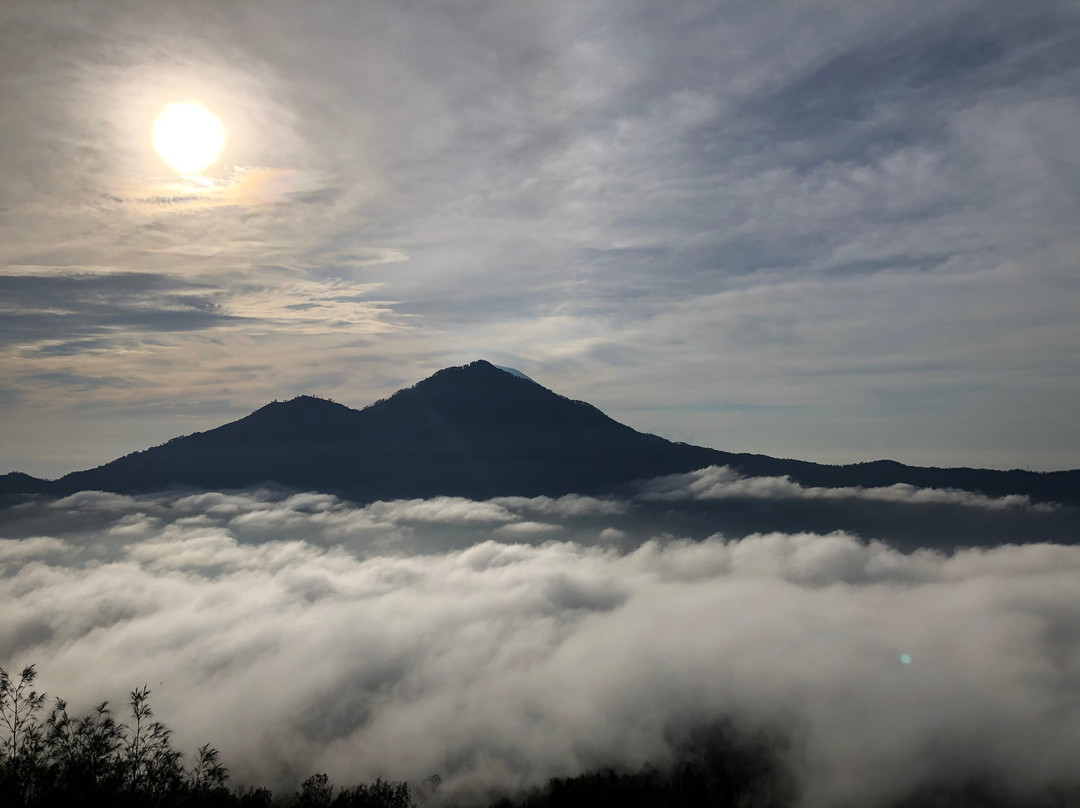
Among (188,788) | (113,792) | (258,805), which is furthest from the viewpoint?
(258,805)

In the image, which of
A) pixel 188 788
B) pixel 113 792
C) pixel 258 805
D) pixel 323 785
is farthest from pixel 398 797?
pixel 113 792

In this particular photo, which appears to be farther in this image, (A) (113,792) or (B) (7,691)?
(A) (113,792)

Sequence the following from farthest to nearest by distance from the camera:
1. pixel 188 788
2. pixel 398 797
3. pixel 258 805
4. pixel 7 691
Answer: pixel 398 797 < pixel 258 805 < pixel 188 788 < pixel 7 691

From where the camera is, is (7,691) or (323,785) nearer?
(7,691)

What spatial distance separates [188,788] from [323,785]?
8344 cm

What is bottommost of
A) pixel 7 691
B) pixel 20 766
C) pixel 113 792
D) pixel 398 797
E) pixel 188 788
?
pixel 398 797

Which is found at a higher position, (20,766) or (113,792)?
(20,766)

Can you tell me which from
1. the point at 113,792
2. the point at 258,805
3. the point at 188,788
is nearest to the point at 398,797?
the point at 258,805

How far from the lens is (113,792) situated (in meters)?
93.4

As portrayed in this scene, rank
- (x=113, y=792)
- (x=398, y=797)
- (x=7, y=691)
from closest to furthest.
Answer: (x=7, y=691) < (x=113, y=792) < (x=398, y=797)

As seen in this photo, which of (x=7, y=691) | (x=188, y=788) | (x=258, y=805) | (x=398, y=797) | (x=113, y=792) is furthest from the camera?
(x=398, y=797)

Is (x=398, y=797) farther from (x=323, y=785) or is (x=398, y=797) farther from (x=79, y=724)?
(x=79, y=724)

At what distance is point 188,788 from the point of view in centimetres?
11444

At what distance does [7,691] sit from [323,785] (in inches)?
5015
